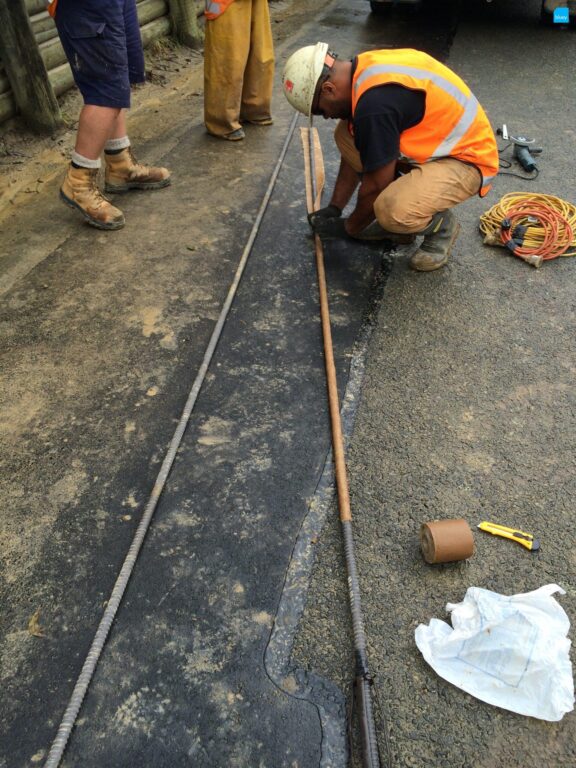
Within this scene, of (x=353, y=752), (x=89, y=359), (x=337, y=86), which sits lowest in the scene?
(x=353, y=752)

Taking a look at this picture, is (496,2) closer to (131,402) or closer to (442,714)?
(131,402)

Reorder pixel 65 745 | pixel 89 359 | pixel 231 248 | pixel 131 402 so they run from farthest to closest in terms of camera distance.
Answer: pixel 231 248
pixel 89 359
pixel 131 402
pixel 65 745

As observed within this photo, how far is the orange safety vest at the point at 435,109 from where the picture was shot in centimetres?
261

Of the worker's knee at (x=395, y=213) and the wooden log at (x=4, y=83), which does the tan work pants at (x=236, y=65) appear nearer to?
the wooden log at (x=4, y=83)

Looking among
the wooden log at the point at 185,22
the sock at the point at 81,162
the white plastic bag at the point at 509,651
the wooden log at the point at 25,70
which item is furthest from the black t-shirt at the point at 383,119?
the wooden log at the point at 185,22

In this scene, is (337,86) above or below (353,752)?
above

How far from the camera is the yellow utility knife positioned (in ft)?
6.31

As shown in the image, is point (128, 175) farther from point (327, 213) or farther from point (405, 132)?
point (405, 132)

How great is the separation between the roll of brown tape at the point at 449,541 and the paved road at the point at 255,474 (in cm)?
8

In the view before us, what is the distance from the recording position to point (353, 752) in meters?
1.48

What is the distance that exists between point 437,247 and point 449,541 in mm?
1952

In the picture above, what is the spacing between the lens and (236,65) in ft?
14.2

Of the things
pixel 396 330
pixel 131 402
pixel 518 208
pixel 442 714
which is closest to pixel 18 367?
pixel 131 402

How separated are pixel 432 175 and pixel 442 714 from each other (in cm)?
242
